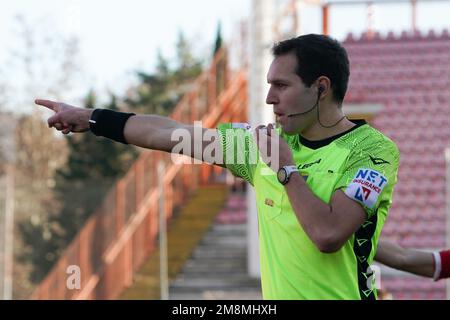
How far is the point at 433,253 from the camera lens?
389cm

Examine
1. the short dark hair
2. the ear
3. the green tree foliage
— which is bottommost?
the ear

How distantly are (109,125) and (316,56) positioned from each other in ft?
2.21

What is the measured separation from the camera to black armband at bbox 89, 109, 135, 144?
10.2 ft

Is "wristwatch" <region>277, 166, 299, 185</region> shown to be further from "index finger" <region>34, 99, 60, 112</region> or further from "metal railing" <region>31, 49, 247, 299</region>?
"metal railing" <region>31, 49, 247, 299</region>

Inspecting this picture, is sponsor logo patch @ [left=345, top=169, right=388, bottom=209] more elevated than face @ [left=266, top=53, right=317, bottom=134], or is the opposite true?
face @ [left=266, top=53, right=317, bottom=134]

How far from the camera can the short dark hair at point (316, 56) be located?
3.23 m

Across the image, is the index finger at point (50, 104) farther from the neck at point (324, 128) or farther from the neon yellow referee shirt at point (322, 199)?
the neck at point (324, 128)

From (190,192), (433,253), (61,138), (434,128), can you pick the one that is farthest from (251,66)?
(61,138)

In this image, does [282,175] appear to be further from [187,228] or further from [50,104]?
[187,228]

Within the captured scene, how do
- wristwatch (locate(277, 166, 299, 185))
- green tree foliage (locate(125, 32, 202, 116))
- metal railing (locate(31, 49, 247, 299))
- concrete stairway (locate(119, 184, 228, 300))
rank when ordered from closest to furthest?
1. wristwatch (locate(277, 166, 299, 185))
2. metal railing (locate(31, 49, 247, 299))
3. concrete stairway (locate(119, 184, 228, 300))
4. green tree foliage (locate(125, 32, 202, 116))

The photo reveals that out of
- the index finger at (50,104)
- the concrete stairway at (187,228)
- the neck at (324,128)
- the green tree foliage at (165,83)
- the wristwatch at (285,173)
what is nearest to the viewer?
the wristwatch at (285,173)

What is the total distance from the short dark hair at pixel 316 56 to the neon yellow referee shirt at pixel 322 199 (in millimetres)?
188

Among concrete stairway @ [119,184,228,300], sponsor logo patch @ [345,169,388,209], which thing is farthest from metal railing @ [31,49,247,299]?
sponsor logo patch @ [345,169,388,209]

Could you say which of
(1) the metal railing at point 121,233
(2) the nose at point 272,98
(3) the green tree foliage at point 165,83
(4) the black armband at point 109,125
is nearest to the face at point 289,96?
(2) the nose at point 272,98
